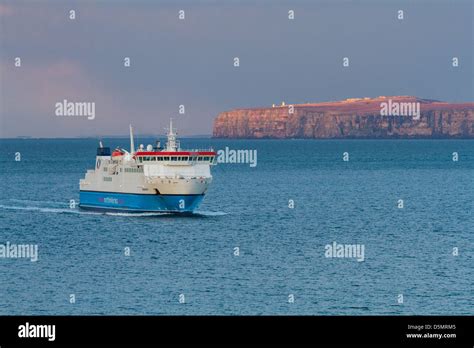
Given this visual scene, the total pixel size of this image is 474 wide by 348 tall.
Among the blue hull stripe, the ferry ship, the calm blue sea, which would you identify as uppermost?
the ferry ship

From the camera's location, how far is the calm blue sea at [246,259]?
50688 mm

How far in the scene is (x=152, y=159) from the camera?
87.8 meters

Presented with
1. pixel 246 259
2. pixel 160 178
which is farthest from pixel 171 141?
pixel 246 259

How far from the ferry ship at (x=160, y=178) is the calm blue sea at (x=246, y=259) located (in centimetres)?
132

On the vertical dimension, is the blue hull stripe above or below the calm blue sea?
above

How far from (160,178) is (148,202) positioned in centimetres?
345

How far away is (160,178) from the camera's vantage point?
86.2 m

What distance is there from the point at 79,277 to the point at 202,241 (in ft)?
56.7

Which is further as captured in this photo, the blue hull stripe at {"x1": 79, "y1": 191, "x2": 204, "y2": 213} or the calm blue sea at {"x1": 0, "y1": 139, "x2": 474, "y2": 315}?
the blue hull stripe at {"x1": 79, "y1": 191, "x2": 204, "y2": 213}

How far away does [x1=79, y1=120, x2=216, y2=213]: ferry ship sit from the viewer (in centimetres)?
8650

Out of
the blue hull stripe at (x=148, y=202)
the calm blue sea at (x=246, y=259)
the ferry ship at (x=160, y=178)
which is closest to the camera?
the calm blue sea at (x=246, y=259)
